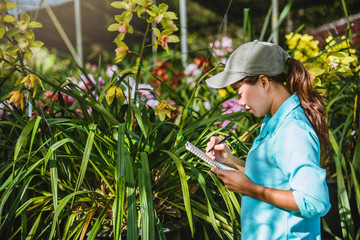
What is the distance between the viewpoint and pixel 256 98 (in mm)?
1212

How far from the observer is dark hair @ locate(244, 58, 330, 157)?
120cm

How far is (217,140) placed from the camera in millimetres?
1369

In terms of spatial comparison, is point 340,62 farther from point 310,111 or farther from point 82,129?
point 82,129


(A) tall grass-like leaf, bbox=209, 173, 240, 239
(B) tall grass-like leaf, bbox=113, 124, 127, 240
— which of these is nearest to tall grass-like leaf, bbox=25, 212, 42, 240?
(B) tall grass-like leaf, bbox=113, 124, 127, 240

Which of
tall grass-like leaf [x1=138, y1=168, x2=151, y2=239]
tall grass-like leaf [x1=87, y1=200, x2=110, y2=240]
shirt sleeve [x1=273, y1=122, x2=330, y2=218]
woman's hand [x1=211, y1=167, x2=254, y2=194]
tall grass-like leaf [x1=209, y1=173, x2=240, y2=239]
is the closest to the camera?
shirt sleeve [x1=273, y1=122, x2=330, y2=218]

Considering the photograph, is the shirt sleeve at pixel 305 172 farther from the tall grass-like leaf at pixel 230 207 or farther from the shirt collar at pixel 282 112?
the tall grass-like leaf at pixel 230 207

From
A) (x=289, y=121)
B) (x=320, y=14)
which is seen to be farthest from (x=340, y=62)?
(x=320, y=14)

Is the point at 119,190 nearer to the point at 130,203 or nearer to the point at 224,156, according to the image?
the point at 130,203

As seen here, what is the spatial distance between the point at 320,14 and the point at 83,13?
5.18 meters

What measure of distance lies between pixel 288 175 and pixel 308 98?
0.93 ft

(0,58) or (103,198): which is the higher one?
(0,58)

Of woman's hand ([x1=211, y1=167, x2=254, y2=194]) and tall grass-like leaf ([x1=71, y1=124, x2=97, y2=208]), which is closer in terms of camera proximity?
woman's hand ([x1=211, y1=167, x2=254, y2=194])

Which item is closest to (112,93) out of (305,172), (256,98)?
(256,98)

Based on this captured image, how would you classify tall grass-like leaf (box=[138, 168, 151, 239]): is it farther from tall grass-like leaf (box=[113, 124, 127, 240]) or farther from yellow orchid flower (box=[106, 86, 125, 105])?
yellow orchid flower (box=[106, 86, 125, 105])
